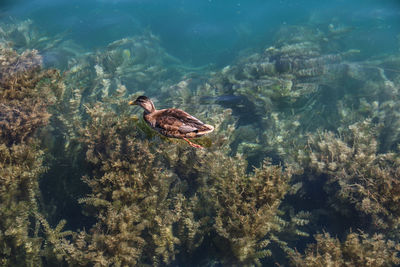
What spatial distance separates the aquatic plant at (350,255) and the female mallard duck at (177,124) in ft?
7.13

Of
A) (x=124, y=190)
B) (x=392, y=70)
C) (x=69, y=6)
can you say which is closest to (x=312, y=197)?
(x=124, y=190)

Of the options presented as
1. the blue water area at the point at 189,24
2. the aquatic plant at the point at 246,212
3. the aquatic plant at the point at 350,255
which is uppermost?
the blue water area at the point at 189,24

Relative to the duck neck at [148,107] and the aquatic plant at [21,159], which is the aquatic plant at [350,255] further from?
the aquatic plant at [21,159]

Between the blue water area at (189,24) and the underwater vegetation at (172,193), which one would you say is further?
the blue water area at (189,24)

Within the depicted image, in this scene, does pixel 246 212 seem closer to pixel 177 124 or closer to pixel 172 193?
pixel 172 193

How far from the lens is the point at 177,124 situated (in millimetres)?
2283

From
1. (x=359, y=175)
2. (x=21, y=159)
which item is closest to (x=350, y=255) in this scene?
(x=359, y=175)

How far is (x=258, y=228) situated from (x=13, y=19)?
2095cm

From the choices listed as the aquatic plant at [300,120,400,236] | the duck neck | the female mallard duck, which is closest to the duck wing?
the female mallard duck

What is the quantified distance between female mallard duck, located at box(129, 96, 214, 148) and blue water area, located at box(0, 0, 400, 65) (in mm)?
13628

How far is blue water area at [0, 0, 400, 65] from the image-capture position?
1683cm

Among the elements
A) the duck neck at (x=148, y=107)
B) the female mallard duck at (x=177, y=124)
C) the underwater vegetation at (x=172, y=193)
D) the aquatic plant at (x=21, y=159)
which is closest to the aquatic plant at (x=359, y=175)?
the underwater vegetation at (x=172, y=193)

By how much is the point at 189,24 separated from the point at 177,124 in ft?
69.9

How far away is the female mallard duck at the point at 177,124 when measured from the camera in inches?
87.0
